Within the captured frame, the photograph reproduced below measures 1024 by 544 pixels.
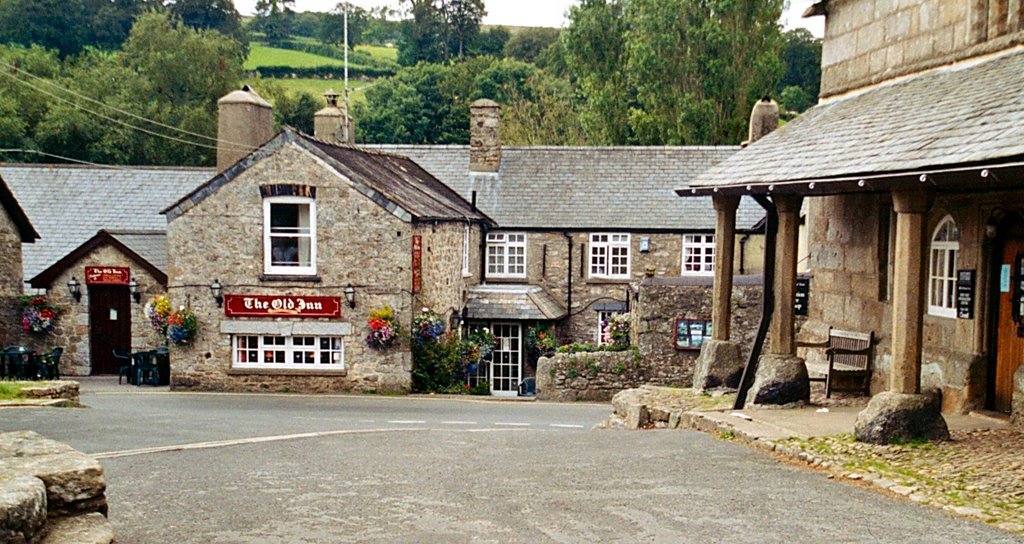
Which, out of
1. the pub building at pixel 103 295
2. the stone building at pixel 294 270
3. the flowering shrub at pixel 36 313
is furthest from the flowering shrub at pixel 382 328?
the flowering shrub at pixel 36 313

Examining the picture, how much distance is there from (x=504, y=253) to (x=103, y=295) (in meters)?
11.5

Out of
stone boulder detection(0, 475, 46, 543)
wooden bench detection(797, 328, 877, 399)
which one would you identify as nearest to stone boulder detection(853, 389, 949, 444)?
wooden bench detection(797, 328, 877, 399)

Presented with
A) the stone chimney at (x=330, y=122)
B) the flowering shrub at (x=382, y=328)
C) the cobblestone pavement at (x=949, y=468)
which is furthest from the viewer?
the stone chimney at (x=330, y=122)

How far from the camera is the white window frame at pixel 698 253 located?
32.0 meters

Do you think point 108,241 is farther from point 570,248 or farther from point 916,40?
point 916,40

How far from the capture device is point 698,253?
32.1 meters

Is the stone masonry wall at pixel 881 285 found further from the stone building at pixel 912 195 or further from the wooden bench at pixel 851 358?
the wooden bench at pixel 851 358

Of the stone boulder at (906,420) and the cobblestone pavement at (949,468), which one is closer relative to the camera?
the cobblestone pavement at (949,468)

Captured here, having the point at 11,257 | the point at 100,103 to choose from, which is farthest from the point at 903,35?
the point at 100,103

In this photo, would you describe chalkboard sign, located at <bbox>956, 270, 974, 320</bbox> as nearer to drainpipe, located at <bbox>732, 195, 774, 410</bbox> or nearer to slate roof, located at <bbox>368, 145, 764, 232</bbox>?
drainpipe, located at <bbox>732, 195, 774, 410</bbox>

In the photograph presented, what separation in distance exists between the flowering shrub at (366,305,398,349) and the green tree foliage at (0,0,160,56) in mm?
53687

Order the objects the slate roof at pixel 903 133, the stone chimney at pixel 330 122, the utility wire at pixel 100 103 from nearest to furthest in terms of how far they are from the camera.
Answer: the slate roof at pixel 903 133 → the stone chimney at pixel 330 122 → the utility wire at pixel 100 103

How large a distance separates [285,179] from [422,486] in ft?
53.8

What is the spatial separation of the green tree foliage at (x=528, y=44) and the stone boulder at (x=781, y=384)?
263 feet
